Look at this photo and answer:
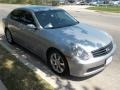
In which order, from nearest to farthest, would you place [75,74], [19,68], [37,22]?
1. [75,74]
2. [19,68]
3. [37,22]

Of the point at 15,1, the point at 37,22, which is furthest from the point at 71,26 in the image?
the point at 15,1

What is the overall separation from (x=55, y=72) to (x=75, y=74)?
2.46ft

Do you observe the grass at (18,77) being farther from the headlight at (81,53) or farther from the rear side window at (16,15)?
the rear side window at (16,15)

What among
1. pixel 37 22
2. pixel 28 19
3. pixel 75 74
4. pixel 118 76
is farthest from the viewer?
pixel 28 19

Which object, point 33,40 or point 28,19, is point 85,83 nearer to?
point 33,40

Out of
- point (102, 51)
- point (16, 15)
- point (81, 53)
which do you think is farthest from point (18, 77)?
point (16, 15)

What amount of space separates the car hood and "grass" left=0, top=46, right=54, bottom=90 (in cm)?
104

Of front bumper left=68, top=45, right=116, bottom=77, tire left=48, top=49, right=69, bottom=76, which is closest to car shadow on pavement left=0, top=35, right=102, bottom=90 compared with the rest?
tire left=48, top=49, right=69, bottom=76

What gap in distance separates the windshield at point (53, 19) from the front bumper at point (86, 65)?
165 cm

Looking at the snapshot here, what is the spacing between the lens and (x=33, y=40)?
635 centimetres

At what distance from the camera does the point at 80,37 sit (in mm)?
5375

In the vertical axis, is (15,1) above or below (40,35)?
below

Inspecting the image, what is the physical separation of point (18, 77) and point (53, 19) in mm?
2112

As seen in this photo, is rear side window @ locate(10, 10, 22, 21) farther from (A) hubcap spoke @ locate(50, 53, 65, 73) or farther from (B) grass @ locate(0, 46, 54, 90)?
(A) hubcap spoke @ locate(50, 53, 65, 73)
